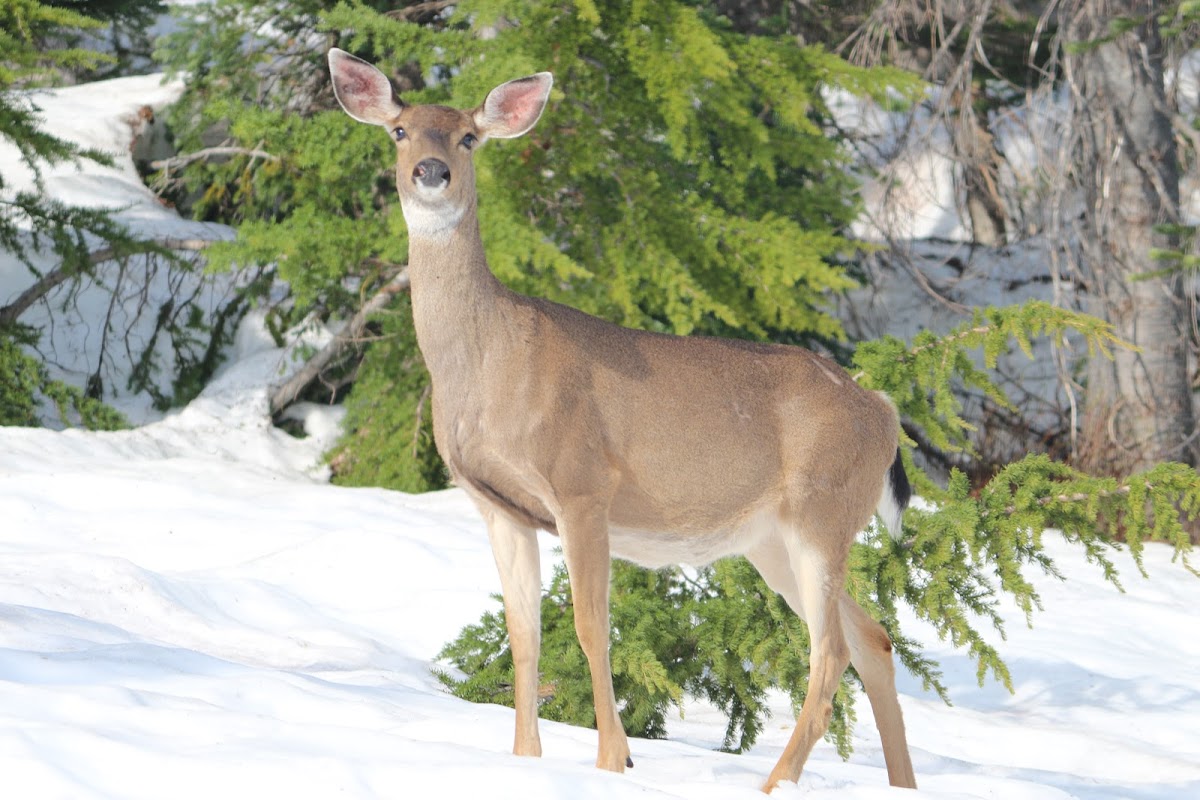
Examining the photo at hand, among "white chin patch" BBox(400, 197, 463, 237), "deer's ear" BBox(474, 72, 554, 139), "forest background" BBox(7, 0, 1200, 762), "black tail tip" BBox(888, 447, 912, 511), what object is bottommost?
"black tail tip" BBox(888, 447, 912, 511)

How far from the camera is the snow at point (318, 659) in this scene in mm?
4234

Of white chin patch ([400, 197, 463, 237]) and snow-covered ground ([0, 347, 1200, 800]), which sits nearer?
snow-covered ground ([0, 347, 1200, 800])

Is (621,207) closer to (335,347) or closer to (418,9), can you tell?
(418,9)

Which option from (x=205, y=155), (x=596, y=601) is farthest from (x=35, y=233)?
(x=596, y=601)

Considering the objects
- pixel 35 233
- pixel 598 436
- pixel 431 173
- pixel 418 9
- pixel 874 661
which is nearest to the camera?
pixel 431 173

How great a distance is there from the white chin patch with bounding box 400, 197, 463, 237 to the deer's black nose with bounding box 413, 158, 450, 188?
13cm

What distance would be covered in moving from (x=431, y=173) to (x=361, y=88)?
2.27 feet

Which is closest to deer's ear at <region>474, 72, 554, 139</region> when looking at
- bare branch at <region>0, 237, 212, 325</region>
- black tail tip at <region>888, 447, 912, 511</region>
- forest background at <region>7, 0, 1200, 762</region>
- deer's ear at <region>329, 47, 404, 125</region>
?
deer's ear at <region>329, 47, 404, 125</region>

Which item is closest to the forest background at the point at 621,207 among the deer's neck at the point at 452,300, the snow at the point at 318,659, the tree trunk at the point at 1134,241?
the tree trunk at the point at 1134,241

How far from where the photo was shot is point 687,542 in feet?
17.1

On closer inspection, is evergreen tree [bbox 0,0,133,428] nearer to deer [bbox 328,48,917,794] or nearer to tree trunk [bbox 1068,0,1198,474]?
deer [bbox 328,48,917,794]

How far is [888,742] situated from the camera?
5.61m

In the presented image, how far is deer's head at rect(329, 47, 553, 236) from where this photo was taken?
4.98 meters

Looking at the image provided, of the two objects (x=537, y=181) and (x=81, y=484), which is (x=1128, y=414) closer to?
(x=537, y=181)
